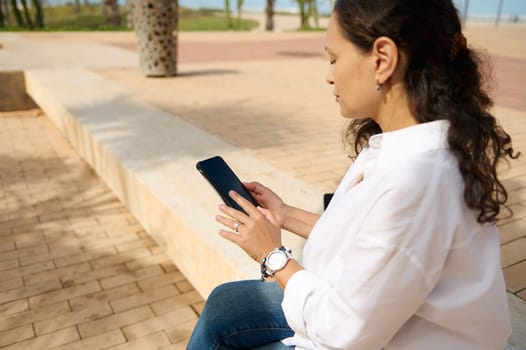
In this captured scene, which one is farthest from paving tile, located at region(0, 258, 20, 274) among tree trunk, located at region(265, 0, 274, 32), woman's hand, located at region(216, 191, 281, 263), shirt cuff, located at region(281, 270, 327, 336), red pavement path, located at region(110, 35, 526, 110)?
tree trunk, located at region(265, 0, 274, 32)

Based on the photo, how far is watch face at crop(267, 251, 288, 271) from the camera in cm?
131

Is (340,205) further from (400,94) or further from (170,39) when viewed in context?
(170,39)

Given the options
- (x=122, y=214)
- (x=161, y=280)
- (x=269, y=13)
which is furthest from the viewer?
(x=269, y=13)

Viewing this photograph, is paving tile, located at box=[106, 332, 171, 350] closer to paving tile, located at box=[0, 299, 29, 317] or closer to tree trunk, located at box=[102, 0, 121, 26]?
paving tile, located at box=[0, 299, 29, 317]

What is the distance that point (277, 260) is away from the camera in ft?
4.32

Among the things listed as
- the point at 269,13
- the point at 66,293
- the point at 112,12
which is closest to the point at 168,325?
the point at 66,293

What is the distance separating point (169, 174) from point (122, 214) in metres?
0.93

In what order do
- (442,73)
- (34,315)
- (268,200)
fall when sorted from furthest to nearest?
(34,315), (268,200), (442,73)

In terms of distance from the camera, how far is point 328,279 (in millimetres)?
1203

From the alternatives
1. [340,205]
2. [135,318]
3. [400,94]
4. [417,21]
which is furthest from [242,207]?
[135,318]

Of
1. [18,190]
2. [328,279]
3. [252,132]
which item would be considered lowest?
[18,190]

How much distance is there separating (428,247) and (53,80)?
25.8 ft

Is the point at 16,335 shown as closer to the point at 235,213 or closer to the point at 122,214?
the point at 122,214

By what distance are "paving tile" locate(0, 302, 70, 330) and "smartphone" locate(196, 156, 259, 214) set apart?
70.0 inches
